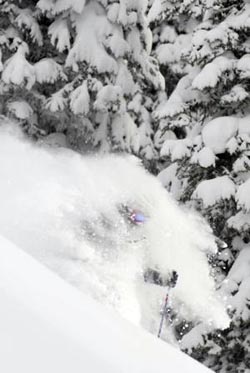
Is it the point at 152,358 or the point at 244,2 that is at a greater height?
the point at 152,358

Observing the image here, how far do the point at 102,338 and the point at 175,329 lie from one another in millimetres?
8500

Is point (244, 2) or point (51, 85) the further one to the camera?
point (51, 85)

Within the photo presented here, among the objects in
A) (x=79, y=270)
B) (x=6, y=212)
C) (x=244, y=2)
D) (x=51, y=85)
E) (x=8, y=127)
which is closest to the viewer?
Answer: (x=79, y=270)

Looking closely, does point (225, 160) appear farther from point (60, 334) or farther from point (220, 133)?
point (60, 334)

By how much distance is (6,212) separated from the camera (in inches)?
215

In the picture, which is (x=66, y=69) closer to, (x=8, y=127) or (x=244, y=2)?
(x=8, y=127)

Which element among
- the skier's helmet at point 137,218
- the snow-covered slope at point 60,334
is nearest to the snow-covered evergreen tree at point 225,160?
the skier's helmet at point 137,218

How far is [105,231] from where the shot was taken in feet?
20.8

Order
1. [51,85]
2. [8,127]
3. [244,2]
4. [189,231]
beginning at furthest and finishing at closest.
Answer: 1. [51,85]
2. [8,127]
3. [244,2]
4. [189,231]

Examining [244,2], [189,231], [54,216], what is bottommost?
[189,231]

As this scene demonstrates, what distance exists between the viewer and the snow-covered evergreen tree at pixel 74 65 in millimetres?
12586

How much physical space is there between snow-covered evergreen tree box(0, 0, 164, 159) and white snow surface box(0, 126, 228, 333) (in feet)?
14.5

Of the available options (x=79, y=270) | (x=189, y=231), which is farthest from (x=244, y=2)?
(x=79, y=270)

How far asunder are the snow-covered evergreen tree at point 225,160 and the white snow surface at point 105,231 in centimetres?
55
